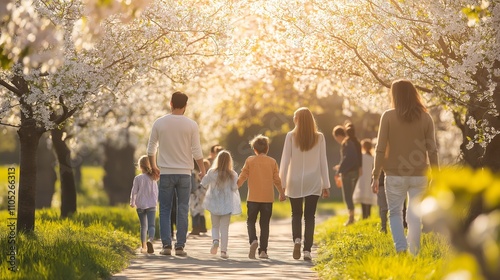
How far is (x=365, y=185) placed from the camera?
A: 68.9ft

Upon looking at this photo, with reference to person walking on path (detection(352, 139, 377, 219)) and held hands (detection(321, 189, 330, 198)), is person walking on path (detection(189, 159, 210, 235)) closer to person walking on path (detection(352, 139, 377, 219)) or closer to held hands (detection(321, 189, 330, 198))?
person walking on path (detection(352, 139, 377, 219))

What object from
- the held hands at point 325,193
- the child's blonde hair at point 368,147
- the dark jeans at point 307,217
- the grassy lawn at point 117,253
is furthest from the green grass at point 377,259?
the child's blonde hair at point 368,147

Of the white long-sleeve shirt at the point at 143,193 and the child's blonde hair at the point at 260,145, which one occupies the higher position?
the child's blonde hair at the point at 260,145

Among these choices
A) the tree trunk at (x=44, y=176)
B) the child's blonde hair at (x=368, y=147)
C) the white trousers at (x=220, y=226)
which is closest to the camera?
the white trousers at (x=220, y=226)

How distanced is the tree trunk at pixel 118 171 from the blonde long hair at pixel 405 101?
95.3 feet

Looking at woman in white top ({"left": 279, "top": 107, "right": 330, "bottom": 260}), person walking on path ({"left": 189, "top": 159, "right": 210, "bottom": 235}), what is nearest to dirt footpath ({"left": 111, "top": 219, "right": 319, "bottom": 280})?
woman in white top ({"left": 279, "top": 107, "right": 330, "bottom": 260})

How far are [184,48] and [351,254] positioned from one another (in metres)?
4.56

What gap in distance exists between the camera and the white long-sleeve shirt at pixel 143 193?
13.5 metres

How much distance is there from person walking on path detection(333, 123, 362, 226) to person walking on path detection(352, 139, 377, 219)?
0.39 meters

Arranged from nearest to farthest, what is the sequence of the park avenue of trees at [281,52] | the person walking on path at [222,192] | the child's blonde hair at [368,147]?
the park avenue of trees at [281,52]
the person walking on path at [222,192]
the child's blonde hair at [368,147]

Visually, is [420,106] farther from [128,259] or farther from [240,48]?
[240,48]

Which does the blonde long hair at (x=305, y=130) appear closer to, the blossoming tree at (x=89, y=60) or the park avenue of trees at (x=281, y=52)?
the park avenue of trees at (x=281, y=52)

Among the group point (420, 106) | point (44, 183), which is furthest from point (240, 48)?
point (44, 183)

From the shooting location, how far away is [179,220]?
1274 cm
